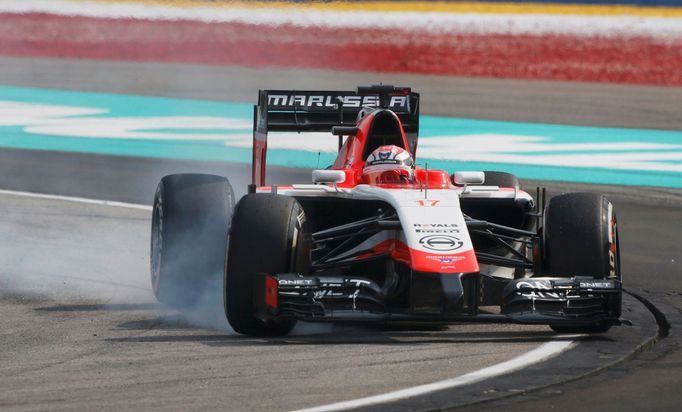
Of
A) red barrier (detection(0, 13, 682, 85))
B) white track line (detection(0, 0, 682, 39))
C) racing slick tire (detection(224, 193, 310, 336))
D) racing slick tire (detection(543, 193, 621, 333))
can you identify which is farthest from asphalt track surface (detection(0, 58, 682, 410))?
red barrier (detection(0, 13, 682, 85))

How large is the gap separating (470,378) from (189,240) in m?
3.28

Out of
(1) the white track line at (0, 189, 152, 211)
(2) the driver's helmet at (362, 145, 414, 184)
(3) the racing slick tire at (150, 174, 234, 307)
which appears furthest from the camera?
(1) the white track line at (0, 189, 152, 211)

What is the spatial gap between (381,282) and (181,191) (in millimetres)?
1856

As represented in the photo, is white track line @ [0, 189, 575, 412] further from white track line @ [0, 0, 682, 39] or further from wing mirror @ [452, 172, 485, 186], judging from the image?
white track line @ [0, 0, 682, 39]

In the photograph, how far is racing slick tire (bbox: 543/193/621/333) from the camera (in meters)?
9.88

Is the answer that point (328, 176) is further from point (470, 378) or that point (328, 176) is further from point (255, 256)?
point (470, 378)

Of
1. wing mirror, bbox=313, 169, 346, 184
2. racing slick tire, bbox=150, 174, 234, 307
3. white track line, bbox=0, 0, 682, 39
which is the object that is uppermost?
white track line, bbox=0, 0, 682, 39

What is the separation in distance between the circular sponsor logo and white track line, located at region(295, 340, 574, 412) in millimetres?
800

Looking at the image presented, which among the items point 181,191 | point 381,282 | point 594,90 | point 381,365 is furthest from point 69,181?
point 594,90

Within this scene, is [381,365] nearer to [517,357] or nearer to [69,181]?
[517,357]

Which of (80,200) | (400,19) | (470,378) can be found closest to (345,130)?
(470,378)

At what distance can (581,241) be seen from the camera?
995 cm

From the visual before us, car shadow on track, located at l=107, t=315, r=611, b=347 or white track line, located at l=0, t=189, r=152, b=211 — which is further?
white track line, located at l=0, t=189, r=152, b=211

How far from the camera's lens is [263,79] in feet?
96.2
